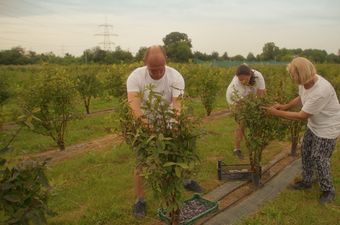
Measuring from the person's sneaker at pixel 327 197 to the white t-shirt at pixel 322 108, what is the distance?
0.81 m

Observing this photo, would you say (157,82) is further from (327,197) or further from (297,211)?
(327,197)

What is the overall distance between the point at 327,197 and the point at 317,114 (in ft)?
3.93

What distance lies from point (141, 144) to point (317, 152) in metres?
2.85

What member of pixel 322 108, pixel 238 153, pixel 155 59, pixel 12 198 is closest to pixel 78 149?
pixel 238 153

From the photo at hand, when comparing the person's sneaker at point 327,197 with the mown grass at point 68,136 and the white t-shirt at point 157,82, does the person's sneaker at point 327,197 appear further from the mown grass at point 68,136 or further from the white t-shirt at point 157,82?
the mown grass at point 68,136

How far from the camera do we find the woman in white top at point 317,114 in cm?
A: 467

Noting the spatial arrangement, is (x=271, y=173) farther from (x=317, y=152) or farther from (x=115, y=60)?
(x=115, y=60)

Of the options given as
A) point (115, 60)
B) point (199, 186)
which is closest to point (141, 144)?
point (199, 186)

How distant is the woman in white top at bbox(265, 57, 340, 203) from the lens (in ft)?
15.3

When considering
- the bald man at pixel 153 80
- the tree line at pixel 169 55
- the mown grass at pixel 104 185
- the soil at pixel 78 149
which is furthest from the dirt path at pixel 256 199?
the tree line at pixel 169 55

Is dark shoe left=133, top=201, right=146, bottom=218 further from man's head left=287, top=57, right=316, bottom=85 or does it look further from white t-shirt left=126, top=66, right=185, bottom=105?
man's head left=287, top=57, right=316, bottom=85

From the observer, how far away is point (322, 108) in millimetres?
4734

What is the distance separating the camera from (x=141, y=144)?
3357 millimetres

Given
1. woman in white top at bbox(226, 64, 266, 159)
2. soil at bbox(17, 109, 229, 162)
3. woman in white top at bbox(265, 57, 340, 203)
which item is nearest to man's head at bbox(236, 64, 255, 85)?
woman in white top at bbox(226, 64, 266, 159)
